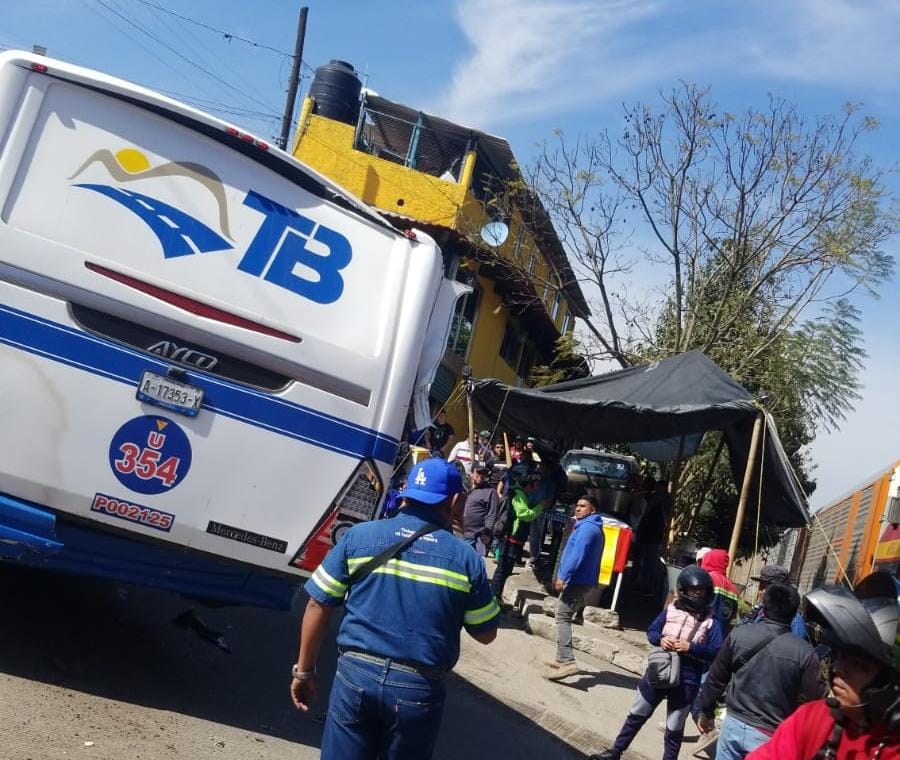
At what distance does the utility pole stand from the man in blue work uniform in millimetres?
20615

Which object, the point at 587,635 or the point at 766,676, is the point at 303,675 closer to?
the point at 766,676

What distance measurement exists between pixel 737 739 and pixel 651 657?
4.26ft

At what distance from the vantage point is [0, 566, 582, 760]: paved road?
5.07 m

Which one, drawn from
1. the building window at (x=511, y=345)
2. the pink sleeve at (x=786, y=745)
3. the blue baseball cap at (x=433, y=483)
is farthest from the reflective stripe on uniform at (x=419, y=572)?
the building window at (x=511, y=345)

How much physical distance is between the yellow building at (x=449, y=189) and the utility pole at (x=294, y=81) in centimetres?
103

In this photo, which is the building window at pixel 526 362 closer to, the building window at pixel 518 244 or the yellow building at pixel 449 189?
the yellow building at pixel 449 189

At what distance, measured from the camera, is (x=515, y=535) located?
11.1 metres

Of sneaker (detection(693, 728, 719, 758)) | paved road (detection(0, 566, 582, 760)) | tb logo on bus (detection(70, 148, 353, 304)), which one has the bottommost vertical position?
paved road (detection(0, 566, 582, 760))

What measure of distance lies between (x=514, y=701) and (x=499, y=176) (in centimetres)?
1945

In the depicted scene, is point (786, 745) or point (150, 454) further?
point (150, 454)

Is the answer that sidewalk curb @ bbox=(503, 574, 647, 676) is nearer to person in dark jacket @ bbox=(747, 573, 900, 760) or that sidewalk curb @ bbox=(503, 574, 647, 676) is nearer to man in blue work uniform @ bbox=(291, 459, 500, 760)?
man in blue work uniform @ bbox=(291, 459, 500, 760)

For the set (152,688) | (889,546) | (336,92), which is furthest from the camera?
(336,92)

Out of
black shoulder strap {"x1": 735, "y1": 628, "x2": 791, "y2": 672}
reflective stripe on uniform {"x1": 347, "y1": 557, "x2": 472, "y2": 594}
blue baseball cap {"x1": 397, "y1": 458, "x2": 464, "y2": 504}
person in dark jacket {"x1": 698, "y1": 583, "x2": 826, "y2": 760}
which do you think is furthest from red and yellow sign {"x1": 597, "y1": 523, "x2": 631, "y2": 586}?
reflective stripe on uniform {"x1": 347, "y1": 557, "x2": 472, "y2": 594}

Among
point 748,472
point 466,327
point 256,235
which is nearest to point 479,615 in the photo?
point 256,235
